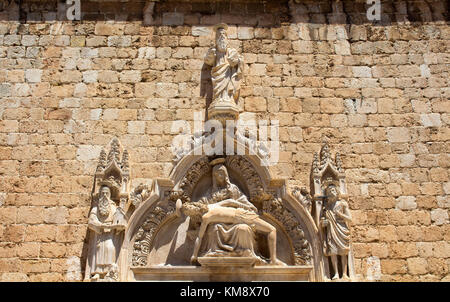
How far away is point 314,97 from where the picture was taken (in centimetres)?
735

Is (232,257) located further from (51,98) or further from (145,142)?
(51,98)

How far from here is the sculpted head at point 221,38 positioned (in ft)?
24.1

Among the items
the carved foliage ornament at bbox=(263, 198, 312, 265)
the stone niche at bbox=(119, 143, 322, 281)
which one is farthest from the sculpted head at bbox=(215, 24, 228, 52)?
the carved foliage ornament at bbox=(263, 198, 312, 265)

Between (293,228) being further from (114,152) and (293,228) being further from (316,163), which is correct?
(114,152)

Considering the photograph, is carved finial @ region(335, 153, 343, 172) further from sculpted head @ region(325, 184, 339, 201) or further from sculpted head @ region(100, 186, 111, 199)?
sculpted head @ region(100, 186, 111, 199)

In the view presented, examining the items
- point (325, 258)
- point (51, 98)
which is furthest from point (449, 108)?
point (51, 98)

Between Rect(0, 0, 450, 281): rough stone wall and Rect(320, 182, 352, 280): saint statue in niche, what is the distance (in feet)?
1.21

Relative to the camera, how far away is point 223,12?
7832mm

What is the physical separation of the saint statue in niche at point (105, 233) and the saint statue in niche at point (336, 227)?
2.33 meters

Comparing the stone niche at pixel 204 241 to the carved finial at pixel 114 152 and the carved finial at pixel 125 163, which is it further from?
the carved finial at pixel 114 152

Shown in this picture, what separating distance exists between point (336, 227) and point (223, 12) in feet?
11.3

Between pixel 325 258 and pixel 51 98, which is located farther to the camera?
pixel 51 98

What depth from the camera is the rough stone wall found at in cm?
662
